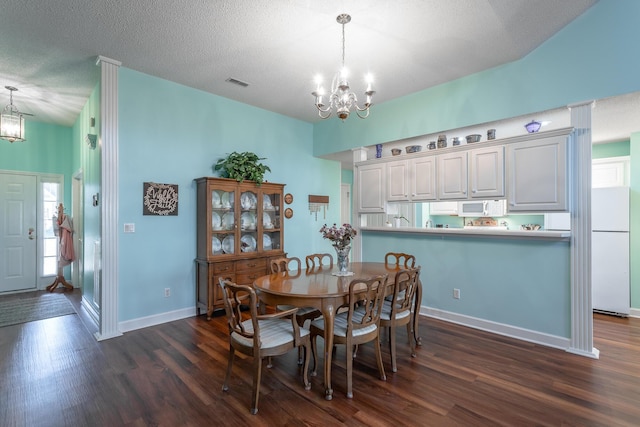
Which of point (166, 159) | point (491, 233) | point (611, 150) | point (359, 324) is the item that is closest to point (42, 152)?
point (166, 159)

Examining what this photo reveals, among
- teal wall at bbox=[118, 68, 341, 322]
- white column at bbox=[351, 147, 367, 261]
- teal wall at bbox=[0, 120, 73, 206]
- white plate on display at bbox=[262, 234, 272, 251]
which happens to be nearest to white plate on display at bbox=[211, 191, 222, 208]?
teal wall at bbox=[118, 68, 341, 322]

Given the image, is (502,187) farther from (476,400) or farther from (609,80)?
(476,400)

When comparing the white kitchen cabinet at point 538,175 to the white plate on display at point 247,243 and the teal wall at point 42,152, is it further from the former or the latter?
the teal wall at point 42,152

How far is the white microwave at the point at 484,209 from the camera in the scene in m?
5.73

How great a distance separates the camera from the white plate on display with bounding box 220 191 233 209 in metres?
4.32

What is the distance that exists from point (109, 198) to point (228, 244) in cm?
147

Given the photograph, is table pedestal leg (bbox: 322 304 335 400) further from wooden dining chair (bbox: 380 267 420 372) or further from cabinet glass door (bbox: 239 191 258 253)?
cabinet glass door (bbox: 239 191 258 253)

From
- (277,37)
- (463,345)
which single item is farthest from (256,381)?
(277,37)

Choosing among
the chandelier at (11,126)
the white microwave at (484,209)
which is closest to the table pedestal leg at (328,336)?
the white microwave at (484,209)

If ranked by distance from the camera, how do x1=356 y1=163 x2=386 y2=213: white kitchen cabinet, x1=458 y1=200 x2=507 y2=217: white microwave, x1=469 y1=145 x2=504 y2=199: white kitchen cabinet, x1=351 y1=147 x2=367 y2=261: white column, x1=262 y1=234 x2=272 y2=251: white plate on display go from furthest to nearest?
x1=458 y1=200 x2=507 y2=217: white microwave < x1=351 y1=147 x2=367 y2=261: white column < x1=262 y1=234 x2=272 y2=251: white plate on display < x1=356 y1=163 x2=386 y2=213: white kitchen cabinet < x1=469 y1=145 x2=504 y2=199: white kitchen cabinet

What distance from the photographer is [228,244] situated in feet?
14.1

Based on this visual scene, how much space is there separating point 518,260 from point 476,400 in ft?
5.81

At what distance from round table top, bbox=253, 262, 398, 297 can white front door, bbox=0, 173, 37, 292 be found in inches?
210

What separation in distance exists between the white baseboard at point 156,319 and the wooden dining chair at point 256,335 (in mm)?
1951
